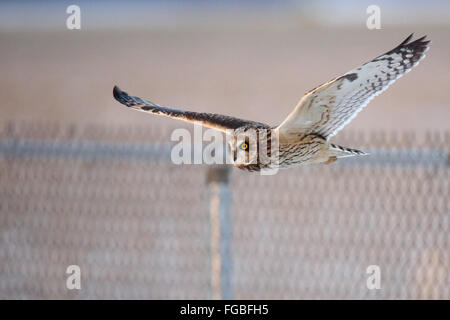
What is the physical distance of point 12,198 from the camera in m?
2.83

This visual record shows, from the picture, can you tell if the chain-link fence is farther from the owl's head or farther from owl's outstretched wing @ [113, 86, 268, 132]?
the owl's head

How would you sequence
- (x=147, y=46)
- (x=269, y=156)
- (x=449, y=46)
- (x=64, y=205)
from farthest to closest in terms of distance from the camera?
(x=147, y=46) < (x=449, y=46) < (x=64, y=205) < (x=269, y=156)

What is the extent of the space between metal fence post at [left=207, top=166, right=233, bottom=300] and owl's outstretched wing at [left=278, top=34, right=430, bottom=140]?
39.3 inches

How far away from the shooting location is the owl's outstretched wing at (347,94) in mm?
1312

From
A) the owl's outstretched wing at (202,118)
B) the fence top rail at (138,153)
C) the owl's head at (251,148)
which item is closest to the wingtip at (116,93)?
the owl's outstretched wing at (202,118)

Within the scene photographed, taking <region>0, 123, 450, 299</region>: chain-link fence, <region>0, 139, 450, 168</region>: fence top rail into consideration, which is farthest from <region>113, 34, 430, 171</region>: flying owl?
<region>0, 123, 450, 299</region>: chain-link fence

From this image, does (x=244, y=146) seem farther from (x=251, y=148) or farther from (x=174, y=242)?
(x=174, y=242)

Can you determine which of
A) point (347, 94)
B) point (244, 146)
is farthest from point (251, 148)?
point (347, 94)

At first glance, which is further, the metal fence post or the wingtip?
the metal fence post

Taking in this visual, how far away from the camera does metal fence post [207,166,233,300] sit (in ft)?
7.97
